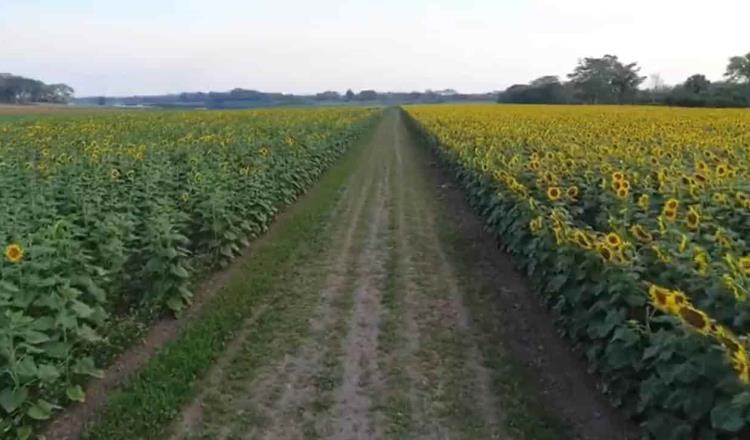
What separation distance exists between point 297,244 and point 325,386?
4840mm

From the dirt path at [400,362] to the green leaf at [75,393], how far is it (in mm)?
654

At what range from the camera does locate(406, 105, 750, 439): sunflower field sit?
3160mm

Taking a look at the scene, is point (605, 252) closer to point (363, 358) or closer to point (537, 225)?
point (537, 225)

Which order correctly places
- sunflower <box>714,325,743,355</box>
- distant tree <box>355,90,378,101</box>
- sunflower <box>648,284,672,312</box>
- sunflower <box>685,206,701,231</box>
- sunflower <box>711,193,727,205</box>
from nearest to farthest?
sunflower <box>714,325,743,355</box> → sunflower <box>648,284,672,312</box> → sunflower <box>685,206,701,231</box> → sunflower <box>711,193,727,205</box> → distant tree <box>355,90,378,101</box>

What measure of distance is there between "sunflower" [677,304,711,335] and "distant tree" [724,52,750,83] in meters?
71.5

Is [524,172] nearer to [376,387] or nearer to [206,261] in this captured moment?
[206,261]

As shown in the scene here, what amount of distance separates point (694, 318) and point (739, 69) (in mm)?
73574

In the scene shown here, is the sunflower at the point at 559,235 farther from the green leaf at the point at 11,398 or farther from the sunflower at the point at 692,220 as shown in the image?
the green leaf at the point at 11,398

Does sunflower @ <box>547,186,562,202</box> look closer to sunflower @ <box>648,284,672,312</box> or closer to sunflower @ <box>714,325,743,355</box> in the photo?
sunflower @ <box>648,284,672,312</box>

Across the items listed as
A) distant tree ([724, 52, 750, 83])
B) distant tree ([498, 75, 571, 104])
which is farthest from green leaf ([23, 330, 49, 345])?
distant tree ([498, 75, 571, 104])

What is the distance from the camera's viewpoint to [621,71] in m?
82.4

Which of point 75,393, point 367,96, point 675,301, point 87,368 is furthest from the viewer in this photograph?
point 367,96

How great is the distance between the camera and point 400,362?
558cm

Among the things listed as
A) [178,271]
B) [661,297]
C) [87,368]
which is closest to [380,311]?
[178,271]
